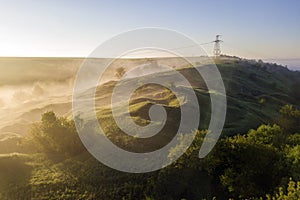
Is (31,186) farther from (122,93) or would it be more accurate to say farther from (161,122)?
(122,93)

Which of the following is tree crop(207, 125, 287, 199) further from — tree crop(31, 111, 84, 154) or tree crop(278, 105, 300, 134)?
tree crop(278, 105, 300, 134)

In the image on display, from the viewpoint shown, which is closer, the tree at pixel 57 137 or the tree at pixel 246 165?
the tree at pixel 246 165

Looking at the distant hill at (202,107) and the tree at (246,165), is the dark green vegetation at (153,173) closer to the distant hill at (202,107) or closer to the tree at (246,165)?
the tree at (246,165)

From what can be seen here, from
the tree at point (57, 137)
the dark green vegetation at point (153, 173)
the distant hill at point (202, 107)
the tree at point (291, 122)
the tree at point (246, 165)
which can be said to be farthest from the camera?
the distant hill at point (202, 107)

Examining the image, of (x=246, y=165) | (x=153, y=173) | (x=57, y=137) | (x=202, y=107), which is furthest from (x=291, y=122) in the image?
(x=57, y=137)

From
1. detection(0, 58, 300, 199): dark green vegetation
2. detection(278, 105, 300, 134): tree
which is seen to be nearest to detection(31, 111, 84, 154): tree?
detection(0, 58, 300, 199): dark green vegetation

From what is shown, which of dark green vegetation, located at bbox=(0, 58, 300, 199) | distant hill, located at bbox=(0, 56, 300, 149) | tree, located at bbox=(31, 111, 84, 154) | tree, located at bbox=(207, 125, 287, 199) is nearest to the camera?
dark green vegetation, located at bbox=(0, 58, 300, 199)

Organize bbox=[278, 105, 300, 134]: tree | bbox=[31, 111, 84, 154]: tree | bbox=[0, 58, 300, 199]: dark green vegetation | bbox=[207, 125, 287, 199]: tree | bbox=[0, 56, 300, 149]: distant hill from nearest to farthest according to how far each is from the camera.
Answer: bbox=[0, 58, 300, 199]: dark green vegetation
bbox=[207, 125, 287, 199]: tree
bbox=[31, 111, 84, 154]: tree
bbox=[278, 105, 300, 134]: tree
bbox=[0, 56, 300, 149]: distant hill

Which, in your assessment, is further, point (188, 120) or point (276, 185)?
point (188, 120)

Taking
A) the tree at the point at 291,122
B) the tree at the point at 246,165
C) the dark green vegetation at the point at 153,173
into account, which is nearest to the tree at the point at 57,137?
the dark green vegetation at the point at 153,173

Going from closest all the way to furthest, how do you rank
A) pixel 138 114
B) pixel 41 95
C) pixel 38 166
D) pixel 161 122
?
pixel 38 166 → pixel 161 122 → pixel 138 114 → pixel 41 95

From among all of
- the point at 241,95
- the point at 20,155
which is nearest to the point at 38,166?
the point at 20,155
